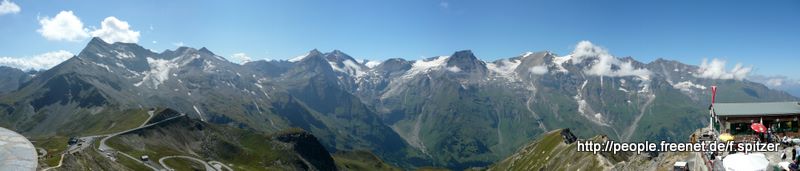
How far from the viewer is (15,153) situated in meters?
42.4

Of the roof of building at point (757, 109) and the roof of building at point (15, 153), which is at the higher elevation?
the roof of building at point (757, 109)

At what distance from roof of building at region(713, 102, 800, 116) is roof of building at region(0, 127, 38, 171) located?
74377 millimetres

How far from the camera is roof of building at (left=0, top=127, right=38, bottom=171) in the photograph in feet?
133

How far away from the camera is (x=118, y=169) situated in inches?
6304

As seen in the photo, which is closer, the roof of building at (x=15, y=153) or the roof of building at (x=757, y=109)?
the roof of building at (x=15, y=153)

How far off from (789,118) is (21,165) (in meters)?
85.2

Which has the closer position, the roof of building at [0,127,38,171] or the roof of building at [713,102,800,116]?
the roof of building at [0,127,38,171]

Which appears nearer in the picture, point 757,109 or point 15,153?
point 15,153

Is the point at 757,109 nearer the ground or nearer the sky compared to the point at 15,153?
nearer the sky

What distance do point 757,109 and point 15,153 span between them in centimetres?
8262

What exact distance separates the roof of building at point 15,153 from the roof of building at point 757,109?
74.4 meters

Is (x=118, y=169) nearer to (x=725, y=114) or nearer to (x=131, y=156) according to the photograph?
(x=131, y=156)

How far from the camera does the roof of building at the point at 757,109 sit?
67.4 metres

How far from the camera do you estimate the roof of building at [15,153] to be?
133ft
